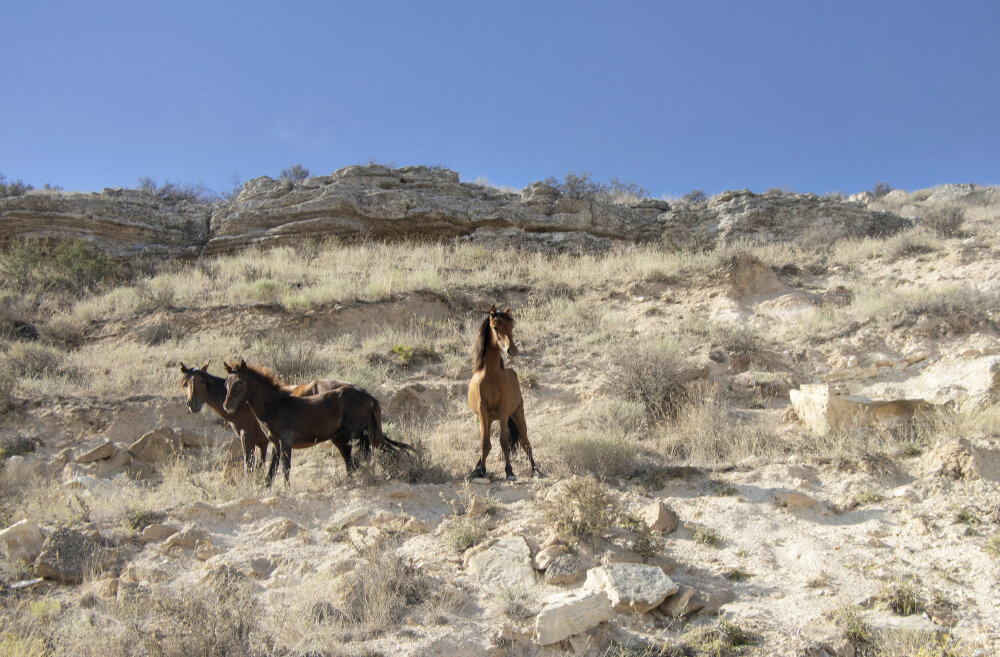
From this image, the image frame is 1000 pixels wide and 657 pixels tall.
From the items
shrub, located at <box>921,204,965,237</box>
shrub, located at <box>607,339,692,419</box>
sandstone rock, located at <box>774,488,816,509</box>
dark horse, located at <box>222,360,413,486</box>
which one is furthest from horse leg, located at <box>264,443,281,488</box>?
shrub, located at <box>921,204,965,237</box>

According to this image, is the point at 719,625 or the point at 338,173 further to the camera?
the point at 338,173

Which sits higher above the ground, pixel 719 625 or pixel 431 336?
pixel 431 336

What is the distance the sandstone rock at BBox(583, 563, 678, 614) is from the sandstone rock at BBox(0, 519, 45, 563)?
4387mm

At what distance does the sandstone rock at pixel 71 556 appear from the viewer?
15.8 feet

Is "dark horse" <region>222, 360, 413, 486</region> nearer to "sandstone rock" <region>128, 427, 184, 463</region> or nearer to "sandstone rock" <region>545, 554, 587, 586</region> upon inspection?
"sandstone rock" <region>128, 427, 184, 463</region>

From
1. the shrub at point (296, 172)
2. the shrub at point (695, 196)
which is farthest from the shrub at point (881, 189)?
the shrub at point (296, 172)

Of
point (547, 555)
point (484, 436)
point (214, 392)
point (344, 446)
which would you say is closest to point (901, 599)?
point (547, 555)

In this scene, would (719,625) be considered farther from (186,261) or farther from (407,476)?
(186,261)

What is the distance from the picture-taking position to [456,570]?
514cm

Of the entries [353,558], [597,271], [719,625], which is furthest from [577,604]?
[597,271]

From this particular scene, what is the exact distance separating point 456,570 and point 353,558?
33.6 inches

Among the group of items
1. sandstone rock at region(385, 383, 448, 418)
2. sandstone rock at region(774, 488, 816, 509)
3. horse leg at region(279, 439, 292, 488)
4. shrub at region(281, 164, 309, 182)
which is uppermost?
shrub at region(281, 164, 309, 182)

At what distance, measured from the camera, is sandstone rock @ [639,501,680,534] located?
5762mm

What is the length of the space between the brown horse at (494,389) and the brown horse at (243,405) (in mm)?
1742
